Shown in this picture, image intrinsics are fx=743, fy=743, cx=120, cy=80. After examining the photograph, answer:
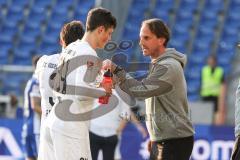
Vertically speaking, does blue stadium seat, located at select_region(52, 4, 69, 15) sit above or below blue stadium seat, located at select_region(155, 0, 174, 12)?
below

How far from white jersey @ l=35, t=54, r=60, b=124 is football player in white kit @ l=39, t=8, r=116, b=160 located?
740mm

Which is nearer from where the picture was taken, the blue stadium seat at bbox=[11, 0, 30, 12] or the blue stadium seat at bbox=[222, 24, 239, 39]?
→ the blue stadium seat at bbox=[222, 24, 239, 39]

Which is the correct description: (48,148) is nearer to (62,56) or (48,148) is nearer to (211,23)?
(62,56)

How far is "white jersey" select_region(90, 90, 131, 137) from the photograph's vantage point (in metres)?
11.1

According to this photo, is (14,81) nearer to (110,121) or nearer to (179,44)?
(110,121)

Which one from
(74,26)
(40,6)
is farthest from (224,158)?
(40,6)

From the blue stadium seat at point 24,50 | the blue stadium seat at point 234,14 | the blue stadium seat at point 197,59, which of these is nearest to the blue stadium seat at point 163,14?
the blue stadium seat at point 197,59

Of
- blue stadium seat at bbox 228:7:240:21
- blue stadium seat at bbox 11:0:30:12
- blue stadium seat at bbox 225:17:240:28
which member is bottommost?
blue stadium seat at bbox 225:17:240:28

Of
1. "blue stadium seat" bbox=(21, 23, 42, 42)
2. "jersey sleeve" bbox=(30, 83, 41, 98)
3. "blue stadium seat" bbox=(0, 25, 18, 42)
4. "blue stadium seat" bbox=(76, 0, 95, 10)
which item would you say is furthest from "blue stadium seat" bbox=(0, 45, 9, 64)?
"jersey sleeve" bbox=(30, 83, 41, 98)

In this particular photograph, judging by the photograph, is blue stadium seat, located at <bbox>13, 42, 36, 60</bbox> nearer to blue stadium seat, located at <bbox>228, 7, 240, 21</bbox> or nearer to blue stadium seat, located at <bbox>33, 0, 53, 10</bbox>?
blue stadium seat, located at <bbox>33, 0, 53, 10</bbox>

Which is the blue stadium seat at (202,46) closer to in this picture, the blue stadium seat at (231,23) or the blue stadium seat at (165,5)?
the blue stadium seat at (231,23)

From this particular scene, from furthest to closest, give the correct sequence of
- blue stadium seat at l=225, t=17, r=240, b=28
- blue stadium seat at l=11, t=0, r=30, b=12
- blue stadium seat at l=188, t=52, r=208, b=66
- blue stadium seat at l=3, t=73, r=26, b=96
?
blue stadium seat at l=11, t=0, r=30, b=12 → blue stadium seat at l=225, t=17, r=240, b=28 → blue stadium seat at l=188, t=52, r=208, b=66 → blue stadium seat at l=3, t=73, r=26, b=96

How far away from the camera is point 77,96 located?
6.65 meters

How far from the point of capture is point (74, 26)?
765 centimetres
